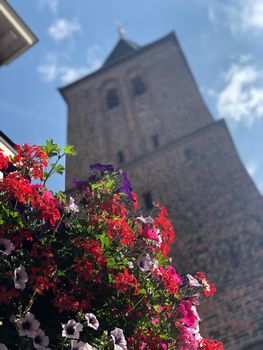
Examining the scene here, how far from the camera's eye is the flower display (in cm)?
214

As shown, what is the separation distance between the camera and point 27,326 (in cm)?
203

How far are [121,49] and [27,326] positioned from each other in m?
21.7

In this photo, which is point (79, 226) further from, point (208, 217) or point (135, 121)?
point (135, 121)

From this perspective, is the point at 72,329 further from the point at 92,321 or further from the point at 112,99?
the point at 112,99

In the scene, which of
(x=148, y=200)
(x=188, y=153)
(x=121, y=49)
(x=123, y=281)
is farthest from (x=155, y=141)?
(x=123, y=281)

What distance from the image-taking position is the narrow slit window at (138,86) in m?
17.5

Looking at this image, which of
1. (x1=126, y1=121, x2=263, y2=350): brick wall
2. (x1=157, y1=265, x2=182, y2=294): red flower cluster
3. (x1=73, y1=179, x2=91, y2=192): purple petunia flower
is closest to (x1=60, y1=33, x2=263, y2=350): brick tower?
(x1=126, y1=121, x2=263, y2=350): brick wall

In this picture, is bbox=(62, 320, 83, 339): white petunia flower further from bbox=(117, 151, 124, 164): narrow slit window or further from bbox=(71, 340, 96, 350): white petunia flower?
bbox=(117, 151, 124, 164): narrow slit window

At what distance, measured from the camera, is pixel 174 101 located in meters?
15.5

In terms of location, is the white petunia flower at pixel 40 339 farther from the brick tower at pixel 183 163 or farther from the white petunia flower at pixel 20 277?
the brick tower at pixel 183 163

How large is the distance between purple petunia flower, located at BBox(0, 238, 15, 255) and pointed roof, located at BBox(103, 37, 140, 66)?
19481 mm

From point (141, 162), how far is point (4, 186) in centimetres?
1093

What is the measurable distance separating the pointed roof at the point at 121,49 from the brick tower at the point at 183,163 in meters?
0.95

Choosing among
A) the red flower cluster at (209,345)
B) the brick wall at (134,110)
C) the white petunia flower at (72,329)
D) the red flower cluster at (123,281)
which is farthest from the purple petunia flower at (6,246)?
the brick wall at (134,110)
